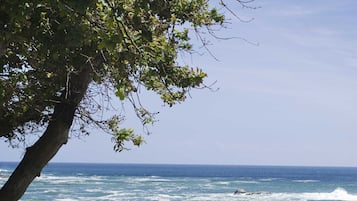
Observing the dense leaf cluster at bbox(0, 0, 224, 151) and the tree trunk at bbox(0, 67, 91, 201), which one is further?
the tree trunk at bbox(0, 67, 91, 201)

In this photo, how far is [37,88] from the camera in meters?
8.22

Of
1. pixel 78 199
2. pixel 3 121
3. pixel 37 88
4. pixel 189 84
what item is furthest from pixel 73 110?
pixel 78 199

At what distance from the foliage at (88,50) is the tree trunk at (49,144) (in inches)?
8.8

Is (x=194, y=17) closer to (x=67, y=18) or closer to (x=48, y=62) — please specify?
(x=48, y=62)

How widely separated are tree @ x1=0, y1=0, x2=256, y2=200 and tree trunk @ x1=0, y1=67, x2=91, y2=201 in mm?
12

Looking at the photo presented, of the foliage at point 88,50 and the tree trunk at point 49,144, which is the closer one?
the foliage at point 88,50

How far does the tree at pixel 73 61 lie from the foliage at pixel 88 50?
0.01 m

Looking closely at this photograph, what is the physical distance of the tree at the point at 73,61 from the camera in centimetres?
499

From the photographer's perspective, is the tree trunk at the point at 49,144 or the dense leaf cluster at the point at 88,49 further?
the tree trunk at the point at 49,144

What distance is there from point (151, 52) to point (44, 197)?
36.7 metres

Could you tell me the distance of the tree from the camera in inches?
196

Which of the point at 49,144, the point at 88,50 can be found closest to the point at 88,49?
the point at 88,50

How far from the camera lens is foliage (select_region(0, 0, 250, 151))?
475 centimetres

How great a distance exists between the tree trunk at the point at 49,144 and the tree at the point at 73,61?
0.01m
